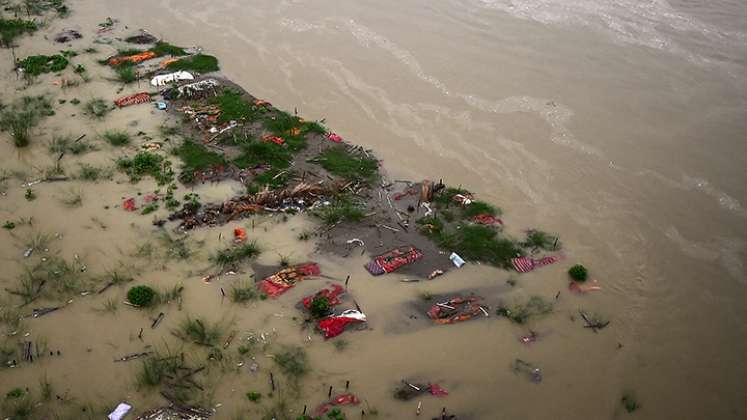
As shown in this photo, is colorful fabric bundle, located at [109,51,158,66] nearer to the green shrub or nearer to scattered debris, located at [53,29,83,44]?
scattered debris, located at [53,29,83,44]

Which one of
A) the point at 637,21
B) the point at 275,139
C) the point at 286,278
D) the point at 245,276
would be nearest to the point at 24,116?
the point at 275,139

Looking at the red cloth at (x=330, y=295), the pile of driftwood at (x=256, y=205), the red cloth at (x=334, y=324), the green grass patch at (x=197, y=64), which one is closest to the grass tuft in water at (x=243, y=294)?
the red cloth at (x=330, y=295)

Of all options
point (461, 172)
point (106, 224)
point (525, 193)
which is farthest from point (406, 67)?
point (106, 224)

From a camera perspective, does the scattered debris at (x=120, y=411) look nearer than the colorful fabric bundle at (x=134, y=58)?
Yes

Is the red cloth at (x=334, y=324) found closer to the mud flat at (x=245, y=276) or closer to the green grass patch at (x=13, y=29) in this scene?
the mud flat at (x=245, y=276)

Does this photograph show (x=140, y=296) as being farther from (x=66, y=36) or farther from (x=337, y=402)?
(x=66, y=36)

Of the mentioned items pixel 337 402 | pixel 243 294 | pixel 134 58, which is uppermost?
pixel 134 58
